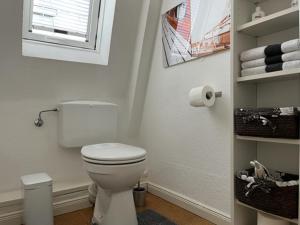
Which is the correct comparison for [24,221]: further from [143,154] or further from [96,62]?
[96,62]

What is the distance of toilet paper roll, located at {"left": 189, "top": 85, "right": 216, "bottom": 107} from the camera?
4.83ft

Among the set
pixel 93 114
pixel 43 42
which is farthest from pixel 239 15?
pixel 43 42

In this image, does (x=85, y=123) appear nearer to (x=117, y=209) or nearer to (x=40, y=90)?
(x=40, y=90)

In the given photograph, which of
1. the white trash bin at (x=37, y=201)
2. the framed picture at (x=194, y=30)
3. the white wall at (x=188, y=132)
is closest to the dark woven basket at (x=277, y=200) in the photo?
the white wall at (x=188, y=132)

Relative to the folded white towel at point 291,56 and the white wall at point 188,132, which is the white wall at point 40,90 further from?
the folded white towel at point 291,56

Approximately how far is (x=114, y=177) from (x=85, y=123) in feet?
2.10

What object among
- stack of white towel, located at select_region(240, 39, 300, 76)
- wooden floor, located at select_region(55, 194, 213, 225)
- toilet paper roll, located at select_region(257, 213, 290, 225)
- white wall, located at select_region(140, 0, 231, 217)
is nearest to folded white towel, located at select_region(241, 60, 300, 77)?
stack of white towel, located at select_region(240, 39, 300, 76)

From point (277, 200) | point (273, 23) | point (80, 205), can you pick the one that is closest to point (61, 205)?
point (80, 205)

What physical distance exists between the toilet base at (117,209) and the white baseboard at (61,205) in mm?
363

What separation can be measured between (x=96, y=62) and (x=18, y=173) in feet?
3.36

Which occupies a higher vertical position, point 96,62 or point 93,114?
point 96,62

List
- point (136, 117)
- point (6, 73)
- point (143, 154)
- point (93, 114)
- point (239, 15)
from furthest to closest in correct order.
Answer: point (136, 117) → point (93, 114) → point (6, 73) → point (143, 154) → point (239, 15)

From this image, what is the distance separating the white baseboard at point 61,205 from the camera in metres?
1.54

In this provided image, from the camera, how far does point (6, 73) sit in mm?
1660
